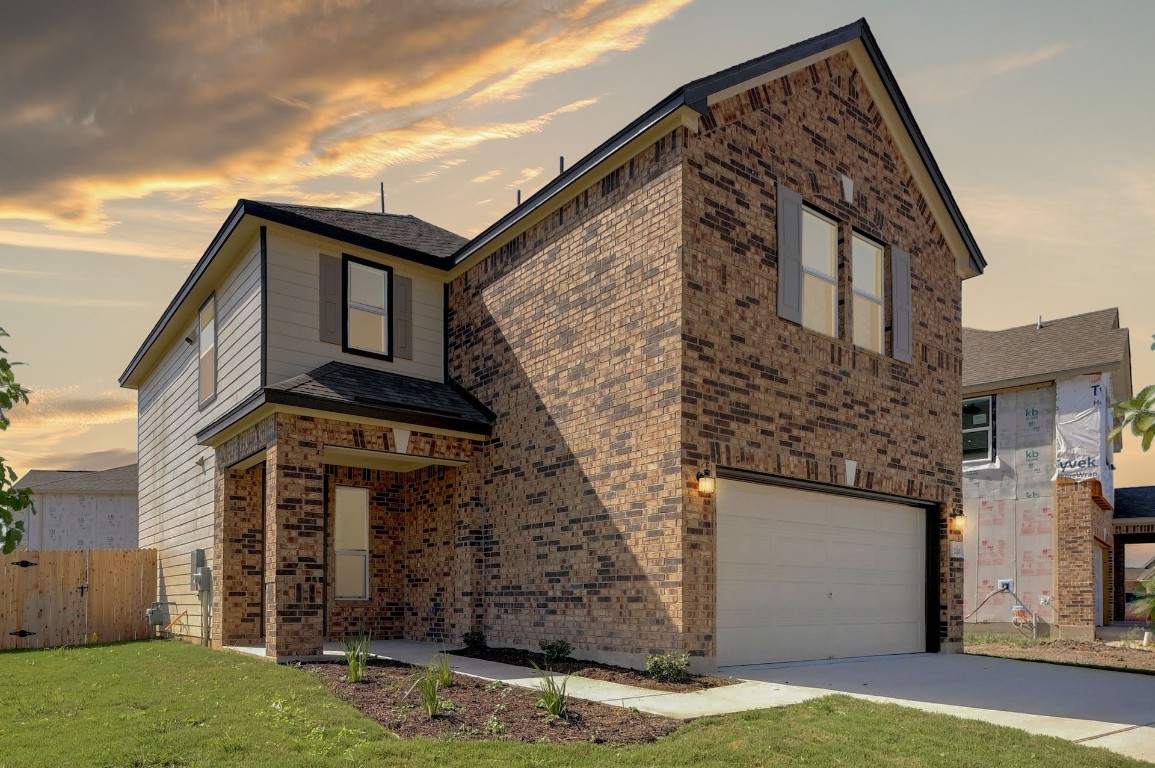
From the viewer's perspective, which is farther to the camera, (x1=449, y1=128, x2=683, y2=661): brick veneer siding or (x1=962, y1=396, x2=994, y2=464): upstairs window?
(x1=962, y1=396, x2=994, y2=464): upstairs window

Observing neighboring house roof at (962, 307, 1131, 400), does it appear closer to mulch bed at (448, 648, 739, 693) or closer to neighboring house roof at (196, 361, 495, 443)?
neighboring house roof at (196, 361, 495, 443)

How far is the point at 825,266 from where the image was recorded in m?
13.9

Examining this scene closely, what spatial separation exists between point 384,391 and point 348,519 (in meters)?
3.47

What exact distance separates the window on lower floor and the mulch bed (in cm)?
372

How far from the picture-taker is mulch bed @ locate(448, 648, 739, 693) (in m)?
10.2

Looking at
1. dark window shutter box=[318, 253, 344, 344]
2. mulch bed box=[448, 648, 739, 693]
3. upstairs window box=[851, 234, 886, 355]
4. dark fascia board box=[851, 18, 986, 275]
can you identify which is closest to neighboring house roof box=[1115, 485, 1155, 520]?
dark fascia board box=[851, 18, 986, 275]

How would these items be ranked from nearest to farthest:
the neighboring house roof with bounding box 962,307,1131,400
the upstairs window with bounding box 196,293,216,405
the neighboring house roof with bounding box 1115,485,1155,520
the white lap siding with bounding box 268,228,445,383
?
the white lap siding with bounding box 268,228,445,383
the upstairs window with bounding box 196,293,216,405
the neighboring house roof with bounding box 962,307,1131,400
the neighboring house roof with bounding box 1115,485,1155,520

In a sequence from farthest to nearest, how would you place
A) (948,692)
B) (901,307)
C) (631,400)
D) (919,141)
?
(919,141), (901,307), (631,400), (948,692)

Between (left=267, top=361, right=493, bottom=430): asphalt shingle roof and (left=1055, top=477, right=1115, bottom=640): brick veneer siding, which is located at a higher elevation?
(left=267, top=361, right=493, bottom=430): asphalt shingle roof

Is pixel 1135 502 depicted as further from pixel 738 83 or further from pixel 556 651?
pixel 556 651

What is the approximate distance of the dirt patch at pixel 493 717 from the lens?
772cm

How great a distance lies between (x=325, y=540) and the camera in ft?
50.3

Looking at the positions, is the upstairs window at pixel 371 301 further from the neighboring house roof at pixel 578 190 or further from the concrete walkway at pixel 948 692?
the concrete walkway at pixel 948 692

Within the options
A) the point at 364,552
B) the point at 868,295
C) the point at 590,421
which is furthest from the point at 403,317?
the point at 868,295
